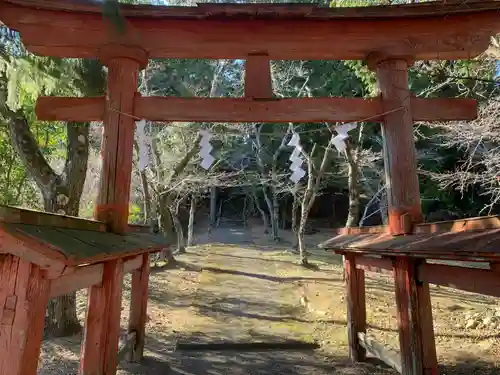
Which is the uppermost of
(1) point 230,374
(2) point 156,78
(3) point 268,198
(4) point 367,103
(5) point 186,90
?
(2) point 156,78

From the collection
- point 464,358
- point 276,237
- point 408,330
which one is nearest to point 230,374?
point 408,330

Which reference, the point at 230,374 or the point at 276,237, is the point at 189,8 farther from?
the point at 276,237

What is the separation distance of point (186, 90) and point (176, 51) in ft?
33.6

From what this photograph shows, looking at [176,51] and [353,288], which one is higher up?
[176,51]

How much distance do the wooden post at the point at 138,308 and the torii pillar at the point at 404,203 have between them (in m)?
3.59

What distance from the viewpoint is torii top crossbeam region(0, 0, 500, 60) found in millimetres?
3801

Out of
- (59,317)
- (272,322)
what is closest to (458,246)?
(59,317)

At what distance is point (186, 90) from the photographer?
14000 millimetres

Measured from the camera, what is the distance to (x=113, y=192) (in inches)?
147

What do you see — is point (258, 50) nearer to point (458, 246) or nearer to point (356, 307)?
point (458, 246)

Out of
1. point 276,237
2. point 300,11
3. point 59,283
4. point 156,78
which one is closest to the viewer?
point 59,283

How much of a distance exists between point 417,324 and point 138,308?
12.9ft

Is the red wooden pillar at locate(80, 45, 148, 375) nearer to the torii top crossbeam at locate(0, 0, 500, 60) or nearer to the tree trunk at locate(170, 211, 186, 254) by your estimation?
the torii top crossbeam at locate(0, 0, 500, 60)

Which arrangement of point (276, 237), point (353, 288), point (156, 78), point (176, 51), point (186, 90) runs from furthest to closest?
point (276, 237) < point (156, 78) < point (186, 90) < point (353, 288) < point (176, 51)
